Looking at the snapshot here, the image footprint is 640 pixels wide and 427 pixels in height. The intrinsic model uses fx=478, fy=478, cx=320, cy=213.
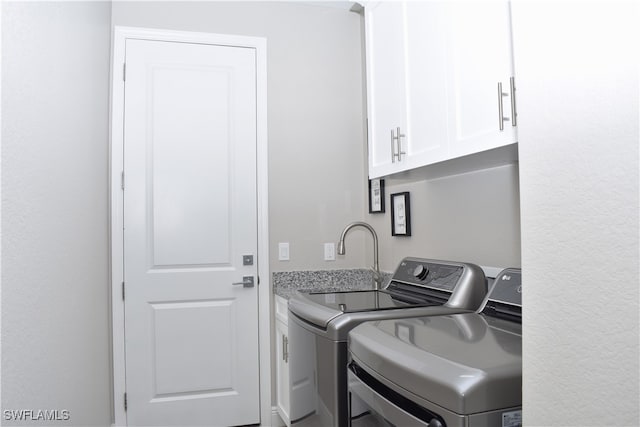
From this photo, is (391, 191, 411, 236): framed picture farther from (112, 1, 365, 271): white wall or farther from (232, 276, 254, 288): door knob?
(232, 276, 254, 288): door knob

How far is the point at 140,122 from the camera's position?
2658mm

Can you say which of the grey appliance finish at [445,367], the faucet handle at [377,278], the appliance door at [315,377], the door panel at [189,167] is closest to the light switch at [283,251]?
the door panel at [189,167]

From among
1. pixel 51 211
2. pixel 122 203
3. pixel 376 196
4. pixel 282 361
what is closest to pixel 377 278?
pixel 376 196

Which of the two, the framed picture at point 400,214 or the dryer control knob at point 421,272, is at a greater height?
the framed picture at point 400,214

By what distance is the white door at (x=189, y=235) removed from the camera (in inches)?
104

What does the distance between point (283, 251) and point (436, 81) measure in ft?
4.83

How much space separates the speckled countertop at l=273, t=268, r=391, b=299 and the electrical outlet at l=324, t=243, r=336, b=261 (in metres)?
0.09

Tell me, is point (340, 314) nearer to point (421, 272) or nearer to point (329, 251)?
point (421, 272)

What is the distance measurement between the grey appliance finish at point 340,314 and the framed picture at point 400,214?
0.39 m

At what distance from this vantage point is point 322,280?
9.39ft

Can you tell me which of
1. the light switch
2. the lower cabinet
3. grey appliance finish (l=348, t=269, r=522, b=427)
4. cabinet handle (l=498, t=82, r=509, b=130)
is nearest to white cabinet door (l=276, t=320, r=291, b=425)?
the lower cabinet

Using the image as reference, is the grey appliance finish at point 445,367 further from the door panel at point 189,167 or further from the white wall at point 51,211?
the door panel at point 189,167

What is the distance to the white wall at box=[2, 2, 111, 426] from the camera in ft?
3.56

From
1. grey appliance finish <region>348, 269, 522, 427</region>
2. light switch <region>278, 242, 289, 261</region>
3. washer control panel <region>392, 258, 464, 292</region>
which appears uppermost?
light switch <region>278, 242, 289, 261</region>
